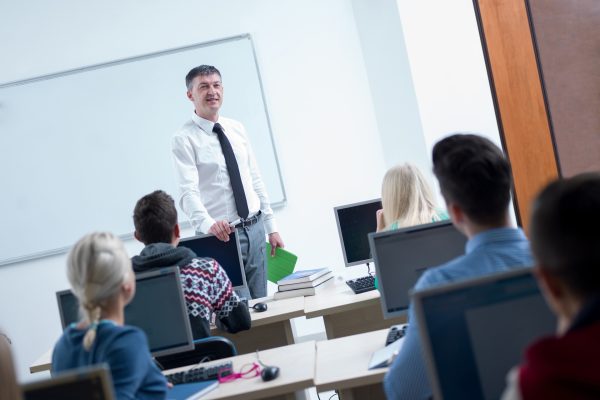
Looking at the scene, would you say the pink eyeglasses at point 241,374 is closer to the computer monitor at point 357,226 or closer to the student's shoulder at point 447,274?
the student's shoulder at point 447,274

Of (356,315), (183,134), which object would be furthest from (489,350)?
(183,134)

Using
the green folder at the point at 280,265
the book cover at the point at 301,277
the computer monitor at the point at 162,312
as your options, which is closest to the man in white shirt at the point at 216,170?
the green folder at the point at 280,265

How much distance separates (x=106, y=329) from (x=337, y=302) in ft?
5.12

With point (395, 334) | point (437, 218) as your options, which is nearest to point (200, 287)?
point (395, 334)

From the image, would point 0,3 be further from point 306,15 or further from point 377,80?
point 377,80

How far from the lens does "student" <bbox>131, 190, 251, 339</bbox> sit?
3021 mm

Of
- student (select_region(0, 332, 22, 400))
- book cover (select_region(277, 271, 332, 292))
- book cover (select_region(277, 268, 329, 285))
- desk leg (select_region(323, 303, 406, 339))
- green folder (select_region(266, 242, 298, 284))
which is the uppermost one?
student (select_region(0, 332, 22, 400))

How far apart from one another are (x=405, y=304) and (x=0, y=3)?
4.35 metres

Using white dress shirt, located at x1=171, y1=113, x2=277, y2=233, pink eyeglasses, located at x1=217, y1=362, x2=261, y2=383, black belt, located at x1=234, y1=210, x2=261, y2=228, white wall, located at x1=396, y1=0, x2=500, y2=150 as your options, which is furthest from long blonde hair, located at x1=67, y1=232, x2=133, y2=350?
white wall, located at x1=396, y1=0, x2=500, y2=150

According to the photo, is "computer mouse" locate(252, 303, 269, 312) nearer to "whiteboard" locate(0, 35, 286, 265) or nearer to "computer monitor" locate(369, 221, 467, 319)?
"computer monitor" locate(369, 221, 467, 319)

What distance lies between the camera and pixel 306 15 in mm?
5586

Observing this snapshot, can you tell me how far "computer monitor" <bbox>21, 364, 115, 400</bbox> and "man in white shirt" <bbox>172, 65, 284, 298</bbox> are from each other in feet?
9.13

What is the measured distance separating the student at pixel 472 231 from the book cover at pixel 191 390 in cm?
78

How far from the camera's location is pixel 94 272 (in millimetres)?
2027
